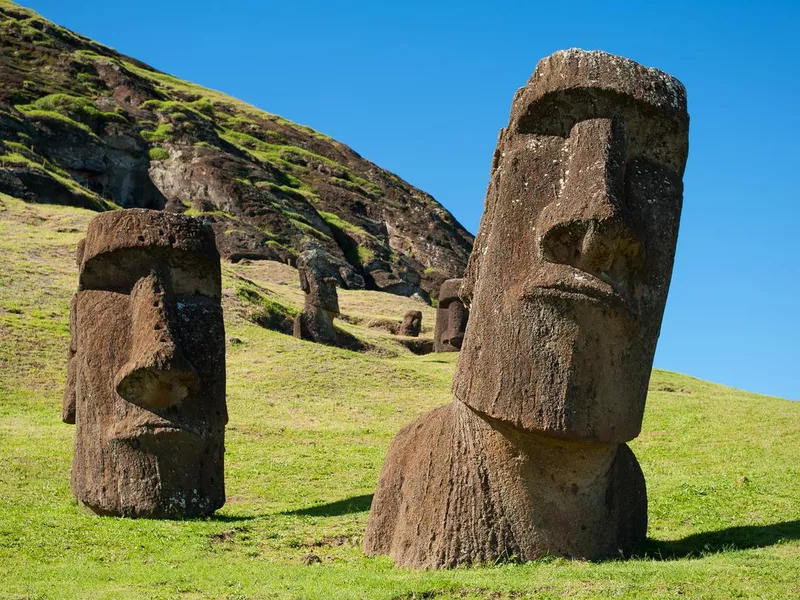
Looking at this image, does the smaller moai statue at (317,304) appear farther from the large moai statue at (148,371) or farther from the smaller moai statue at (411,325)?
the large moai statue at (148,371)

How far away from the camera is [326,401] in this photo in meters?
25.0

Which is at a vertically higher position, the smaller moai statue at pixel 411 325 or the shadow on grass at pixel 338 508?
the smaller moai statue at pixel 411 325

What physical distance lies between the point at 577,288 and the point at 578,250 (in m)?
0.33

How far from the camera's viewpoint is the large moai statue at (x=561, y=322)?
8477mm

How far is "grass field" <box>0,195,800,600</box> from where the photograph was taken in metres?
8.09

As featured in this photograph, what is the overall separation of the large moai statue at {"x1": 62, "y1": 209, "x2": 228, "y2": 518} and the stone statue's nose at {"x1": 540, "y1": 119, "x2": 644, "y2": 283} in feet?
17.9

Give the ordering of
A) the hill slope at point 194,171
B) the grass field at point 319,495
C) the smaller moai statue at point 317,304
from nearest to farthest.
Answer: the grass field at point 319,495 < the smaller moai statue at point 317,304 < the hill slope at point 194,171

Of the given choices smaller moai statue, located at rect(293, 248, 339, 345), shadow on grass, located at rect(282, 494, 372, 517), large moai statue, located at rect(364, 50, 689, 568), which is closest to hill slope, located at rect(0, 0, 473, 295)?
smaller moai statue, located at rect(293, 248, 339, 345)

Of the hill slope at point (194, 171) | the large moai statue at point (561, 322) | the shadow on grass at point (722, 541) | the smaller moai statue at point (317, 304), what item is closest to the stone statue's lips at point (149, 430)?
the large moai statue at point (561, 322)

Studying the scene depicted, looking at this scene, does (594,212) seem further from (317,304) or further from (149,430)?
(317,304)

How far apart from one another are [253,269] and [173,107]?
2969 cm

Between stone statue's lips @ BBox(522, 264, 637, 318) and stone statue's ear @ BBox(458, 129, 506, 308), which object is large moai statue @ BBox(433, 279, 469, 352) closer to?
stone statue's ear @ BBox(458, 129, 506, 308)

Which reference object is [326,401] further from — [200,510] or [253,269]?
[253,269]

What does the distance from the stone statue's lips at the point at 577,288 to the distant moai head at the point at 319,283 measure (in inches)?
1124
